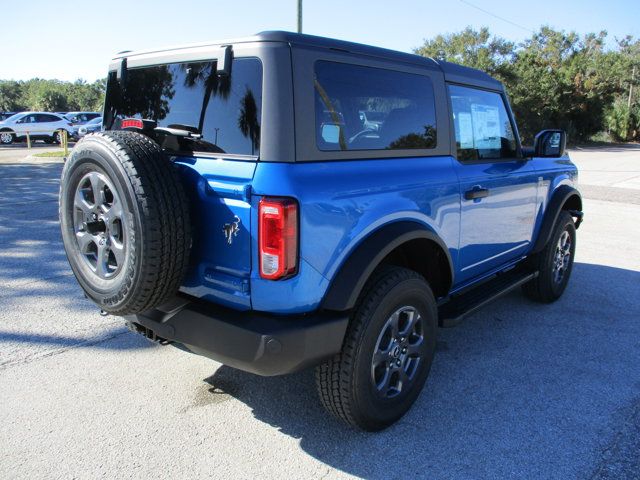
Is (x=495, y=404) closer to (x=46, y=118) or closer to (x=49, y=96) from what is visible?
(x=46, y=118)

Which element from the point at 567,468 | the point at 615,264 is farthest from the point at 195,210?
the point at 615,264

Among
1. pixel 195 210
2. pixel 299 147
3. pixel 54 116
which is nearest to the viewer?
pixel 299 147

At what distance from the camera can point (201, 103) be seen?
248cm

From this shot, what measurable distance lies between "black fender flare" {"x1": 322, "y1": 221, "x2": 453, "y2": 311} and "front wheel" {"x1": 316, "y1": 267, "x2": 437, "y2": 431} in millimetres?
165

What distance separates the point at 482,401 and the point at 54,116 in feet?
93.3

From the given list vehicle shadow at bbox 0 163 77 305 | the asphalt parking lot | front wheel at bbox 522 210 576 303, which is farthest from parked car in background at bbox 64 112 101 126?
front wheel at bbox 522 210 576 303

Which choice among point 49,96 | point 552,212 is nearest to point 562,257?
point 552,212

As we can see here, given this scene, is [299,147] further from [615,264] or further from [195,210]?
[615,264]

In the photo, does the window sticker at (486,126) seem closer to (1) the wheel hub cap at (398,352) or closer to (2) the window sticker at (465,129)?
(2) the window sticker at (465,129)

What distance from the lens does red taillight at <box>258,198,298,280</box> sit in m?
2.11

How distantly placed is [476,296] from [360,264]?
1.50 meters

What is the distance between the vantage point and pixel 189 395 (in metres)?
3.01

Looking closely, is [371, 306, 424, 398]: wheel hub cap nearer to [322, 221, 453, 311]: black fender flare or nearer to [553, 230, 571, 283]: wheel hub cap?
[322, 221, 453, 311]: black fender flare

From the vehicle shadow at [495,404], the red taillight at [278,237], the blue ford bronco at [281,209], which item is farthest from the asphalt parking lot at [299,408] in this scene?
the red taillight at [278,237]
